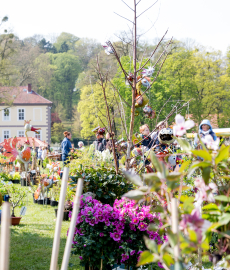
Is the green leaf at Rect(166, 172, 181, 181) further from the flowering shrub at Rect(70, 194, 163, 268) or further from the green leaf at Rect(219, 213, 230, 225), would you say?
the flowering shrub at Rect(70, 194, 163, 268)

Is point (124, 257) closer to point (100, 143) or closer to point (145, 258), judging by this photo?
point (145, 258)

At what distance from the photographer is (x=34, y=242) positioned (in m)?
4.15

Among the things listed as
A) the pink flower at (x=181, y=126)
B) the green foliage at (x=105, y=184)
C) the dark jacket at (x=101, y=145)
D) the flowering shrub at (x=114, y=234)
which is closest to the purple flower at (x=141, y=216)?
the flowering shrub at (x=114, y=234)

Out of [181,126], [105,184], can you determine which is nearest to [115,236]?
[105,184]

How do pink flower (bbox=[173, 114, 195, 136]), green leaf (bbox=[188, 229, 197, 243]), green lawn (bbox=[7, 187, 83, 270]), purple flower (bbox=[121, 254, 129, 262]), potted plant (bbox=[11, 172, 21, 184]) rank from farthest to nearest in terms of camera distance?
potted plant (bbox=[11, 172, 21, 184])
green lawn (bbox=[7, 187, 83, 270])
purple flower (bbox=[121, 254, 129, 262])
pink flower (bbox=[173, 114, 195, 136])
green leaf (bbox=[188, 229, 197, 243])

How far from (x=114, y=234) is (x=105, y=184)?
53 cm

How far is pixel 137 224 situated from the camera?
89.2 inches

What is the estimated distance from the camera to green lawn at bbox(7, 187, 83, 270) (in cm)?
339

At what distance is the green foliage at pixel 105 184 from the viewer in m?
2.68

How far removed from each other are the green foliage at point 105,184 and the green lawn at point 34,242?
1.02 meters

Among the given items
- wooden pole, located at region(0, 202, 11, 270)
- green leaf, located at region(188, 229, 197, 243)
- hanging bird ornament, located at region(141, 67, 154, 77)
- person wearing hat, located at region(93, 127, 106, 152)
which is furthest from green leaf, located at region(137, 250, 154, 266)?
person wearing hat, located at region(93, 127, 106, 152)

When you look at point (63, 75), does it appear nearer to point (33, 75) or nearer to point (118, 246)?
point (33, 75)

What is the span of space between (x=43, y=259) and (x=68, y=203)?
1.52 metres

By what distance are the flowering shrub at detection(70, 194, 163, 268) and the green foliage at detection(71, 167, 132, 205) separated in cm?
35
